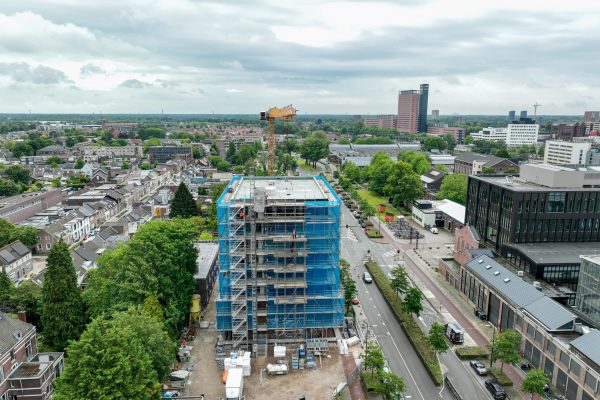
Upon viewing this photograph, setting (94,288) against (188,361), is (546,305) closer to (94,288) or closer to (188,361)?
(188,361)

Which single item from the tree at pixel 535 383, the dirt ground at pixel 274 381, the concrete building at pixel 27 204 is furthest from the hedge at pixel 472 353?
the concrete building at pixel 27 204

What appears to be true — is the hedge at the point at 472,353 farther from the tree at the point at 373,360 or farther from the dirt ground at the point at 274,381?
the dirt ground at the point at 274,381

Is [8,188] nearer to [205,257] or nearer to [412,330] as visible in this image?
[205,257]

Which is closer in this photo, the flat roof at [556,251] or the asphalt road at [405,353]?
the asphalt road at [405,353]

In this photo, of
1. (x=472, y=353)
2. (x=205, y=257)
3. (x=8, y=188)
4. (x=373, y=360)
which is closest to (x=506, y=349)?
(x=472, y=353)

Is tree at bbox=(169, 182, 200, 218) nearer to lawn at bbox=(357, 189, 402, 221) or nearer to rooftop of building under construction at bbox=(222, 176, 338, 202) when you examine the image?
rooftop of building under construction at bbox=(222, 176, 338, 202)

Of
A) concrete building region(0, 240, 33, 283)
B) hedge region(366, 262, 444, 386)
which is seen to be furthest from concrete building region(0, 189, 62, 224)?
hedge region(366, 262, 444, 386)
